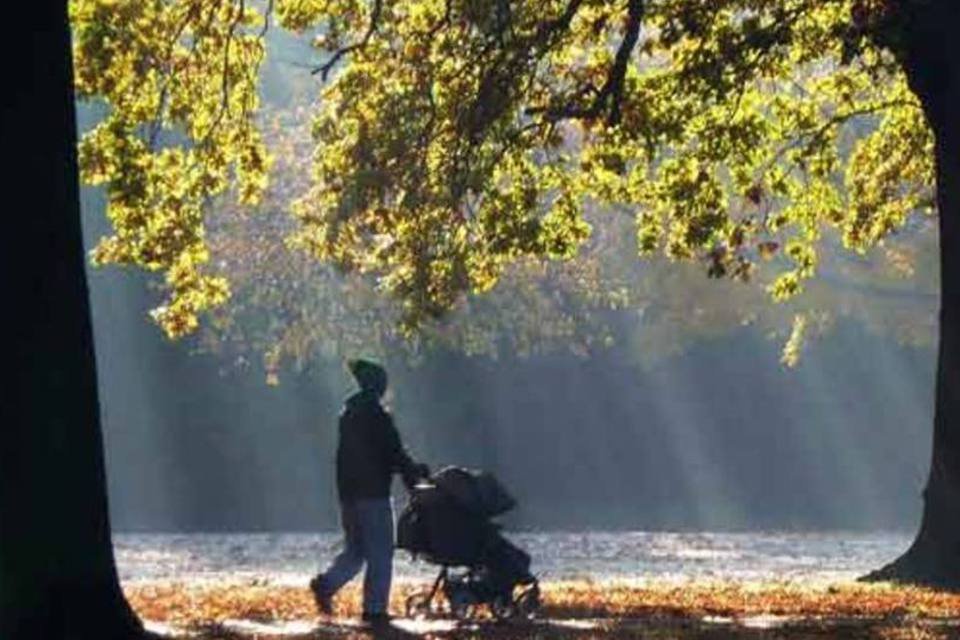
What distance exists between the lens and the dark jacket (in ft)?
47.0

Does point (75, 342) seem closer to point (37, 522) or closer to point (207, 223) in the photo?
point (37, 522)

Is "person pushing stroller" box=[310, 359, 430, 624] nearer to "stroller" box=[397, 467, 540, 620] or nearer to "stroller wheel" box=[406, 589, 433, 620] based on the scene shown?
"stroller" box=[397, 467, 540, 620]

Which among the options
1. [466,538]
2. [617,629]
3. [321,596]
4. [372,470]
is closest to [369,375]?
[372,470]

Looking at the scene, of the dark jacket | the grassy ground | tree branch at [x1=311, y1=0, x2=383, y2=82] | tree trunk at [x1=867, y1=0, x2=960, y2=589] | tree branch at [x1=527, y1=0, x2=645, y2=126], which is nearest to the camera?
the grassy ground

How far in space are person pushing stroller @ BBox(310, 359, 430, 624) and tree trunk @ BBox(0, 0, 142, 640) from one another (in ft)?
11.2

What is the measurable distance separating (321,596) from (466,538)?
1.41m

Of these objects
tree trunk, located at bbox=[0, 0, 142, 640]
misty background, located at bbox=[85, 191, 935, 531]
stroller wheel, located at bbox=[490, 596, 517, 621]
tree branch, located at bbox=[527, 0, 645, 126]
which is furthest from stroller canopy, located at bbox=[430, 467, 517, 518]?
misty background, located at bbox=[85, 191, 935, 531]

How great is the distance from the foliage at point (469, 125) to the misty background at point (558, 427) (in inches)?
1138

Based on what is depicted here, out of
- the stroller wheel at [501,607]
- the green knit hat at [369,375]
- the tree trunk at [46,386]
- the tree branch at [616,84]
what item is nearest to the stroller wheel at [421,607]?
the stroller wheel at [501,607]

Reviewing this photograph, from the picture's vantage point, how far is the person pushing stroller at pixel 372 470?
47.0 feet

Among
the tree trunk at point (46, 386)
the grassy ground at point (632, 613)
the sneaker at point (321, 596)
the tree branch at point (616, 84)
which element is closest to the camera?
the tree trunk at point (46, 386)

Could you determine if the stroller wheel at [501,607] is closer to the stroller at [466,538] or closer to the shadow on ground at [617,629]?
the stroller at [466,538]

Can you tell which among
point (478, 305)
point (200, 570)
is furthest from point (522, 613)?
point (478, 305)

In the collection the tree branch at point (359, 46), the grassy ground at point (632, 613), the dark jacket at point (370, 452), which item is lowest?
the grassy ground at point (632, 613)
